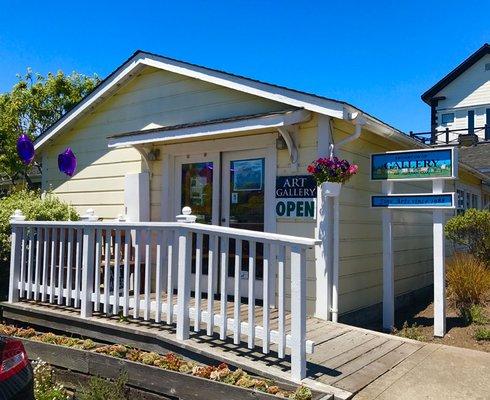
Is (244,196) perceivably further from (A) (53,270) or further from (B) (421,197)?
(A) (53,270)

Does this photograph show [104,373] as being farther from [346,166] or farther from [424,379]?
[346,166]

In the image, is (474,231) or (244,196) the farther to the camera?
(474,231)

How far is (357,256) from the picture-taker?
670 cm

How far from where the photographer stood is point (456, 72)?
2298cm

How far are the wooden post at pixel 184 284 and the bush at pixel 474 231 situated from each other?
620cm

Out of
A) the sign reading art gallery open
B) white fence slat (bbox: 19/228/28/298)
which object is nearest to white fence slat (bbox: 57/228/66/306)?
white fence slat (bbox: 19/228/28/298)

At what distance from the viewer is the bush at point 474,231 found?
28.5 feet

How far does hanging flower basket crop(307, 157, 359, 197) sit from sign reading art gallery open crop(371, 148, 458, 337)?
2.33ft

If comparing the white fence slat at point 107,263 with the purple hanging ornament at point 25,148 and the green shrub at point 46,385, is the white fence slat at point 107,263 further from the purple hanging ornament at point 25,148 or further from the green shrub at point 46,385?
the purple hanging ornament at point 25,148

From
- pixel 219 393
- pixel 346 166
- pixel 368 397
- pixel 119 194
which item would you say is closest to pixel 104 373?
pixel 219 393

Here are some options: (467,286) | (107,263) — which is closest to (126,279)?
(107,263)

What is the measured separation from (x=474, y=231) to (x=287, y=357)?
620cm

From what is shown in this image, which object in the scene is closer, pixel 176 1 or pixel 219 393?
pixel 219 393

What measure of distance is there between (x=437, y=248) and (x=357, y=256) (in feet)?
3.94
